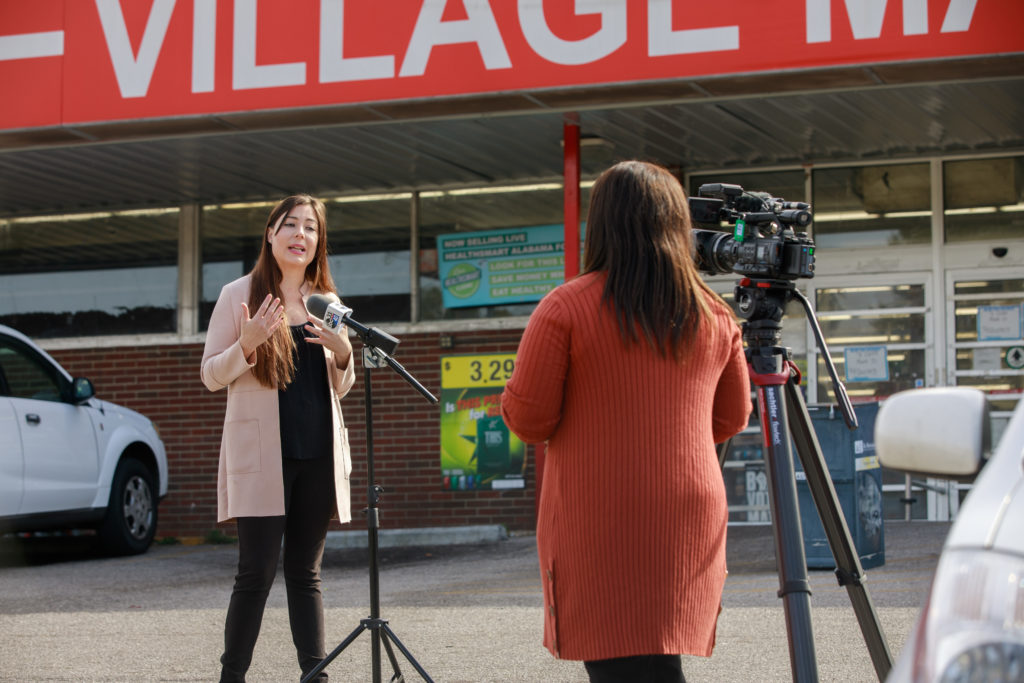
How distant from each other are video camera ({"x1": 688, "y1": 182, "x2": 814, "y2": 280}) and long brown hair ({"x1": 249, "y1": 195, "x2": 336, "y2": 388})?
5.62 feet

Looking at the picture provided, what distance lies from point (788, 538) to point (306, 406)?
203 cm

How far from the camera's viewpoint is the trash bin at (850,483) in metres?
7.62

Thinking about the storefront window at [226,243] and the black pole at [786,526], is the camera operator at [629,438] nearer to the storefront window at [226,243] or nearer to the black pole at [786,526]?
the black pole at [786,526]

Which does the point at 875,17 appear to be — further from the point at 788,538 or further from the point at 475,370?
the point at 788,538

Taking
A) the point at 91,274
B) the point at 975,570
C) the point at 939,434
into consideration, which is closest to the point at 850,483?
the point at 939,434

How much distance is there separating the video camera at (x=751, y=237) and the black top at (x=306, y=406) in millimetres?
1726

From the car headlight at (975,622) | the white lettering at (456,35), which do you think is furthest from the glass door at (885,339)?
the car headlight at (975,622)

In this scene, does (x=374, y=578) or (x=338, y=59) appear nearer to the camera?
(x=374, y=578)

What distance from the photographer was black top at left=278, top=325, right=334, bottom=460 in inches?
171

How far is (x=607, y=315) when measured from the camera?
2.80 m

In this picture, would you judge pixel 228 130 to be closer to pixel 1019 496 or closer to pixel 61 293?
pixel 61 293

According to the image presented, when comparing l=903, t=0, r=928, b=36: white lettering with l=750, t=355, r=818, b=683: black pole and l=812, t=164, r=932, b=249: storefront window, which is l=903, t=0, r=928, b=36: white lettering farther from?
l=750, t=355, r=818, b=683: black pole

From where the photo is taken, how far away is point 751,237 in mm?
3289

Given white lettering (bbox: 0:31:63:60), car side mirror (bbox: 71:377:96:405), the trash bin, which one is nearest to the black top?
the trash bin
